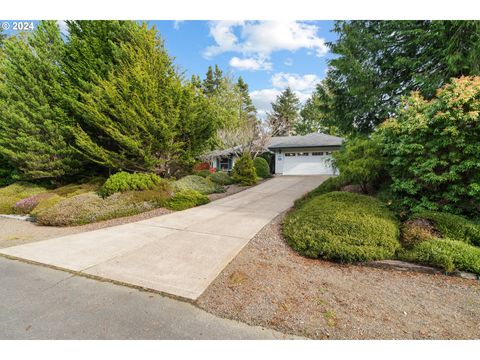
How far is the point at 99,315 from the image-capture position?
233 cm

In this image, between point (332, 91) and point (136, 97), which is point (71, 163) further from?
point (332, 91)

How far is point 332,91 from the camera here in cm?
788

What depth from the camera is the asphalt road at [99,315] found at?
212 cm

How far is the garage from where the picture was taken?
56.3 feet

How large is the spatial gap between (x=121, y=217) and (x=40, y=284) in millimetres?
3582

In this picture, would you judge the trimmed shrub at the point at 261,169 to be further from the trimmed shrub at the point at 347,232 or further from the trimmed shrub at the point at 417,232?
the trimmed shrub at the point at 417,232

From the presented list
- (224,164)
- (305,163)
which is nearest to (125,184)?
(305,163)

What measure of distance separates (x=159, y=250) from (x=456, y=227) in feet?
17.1

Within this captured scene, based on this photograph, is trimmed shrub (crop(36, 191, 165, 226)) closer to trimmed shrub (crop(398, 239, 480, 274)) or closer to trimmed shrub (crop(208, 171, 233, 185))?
trimmed shrub (crop(208, 171, 233, 185))

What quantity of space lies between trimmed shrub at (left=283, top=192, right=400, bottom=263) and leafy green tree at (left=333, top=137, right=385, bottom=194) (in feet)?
3.83

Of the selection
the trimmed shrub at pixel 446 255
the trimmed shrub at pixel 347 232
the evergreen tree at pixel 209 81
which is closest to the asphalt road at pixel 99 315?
the trimmed shrub at pixel 347 232

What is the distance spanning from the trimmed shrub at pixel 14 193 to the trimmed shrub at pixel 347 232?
9.83 metres

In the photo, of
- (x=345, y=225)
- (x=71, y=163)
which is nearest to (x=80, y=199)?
(x=71, y=163)

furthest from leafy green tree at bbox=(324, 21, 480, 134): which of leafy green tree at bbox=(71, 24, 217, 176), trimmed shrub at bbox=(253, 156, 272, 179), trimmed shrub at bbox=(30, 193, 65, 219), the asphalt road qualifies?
trimmed shrub at bbox=(30, 193, 65, 219)
